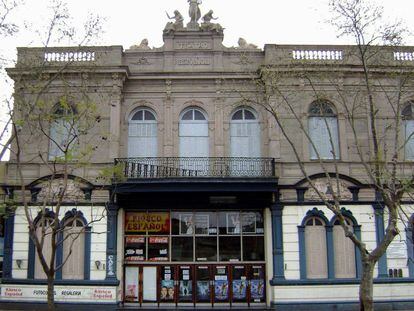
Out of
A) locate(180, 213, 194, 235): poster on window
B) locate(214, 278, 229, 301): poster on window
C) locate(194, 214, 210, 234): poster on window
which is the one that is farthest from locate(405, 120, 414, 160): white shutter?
locate(180, 213, 194, 235): poster on window

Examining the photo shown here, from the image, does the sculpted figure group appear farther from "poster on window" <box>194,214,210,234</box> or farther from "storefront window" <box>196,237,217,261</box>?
"storefront window" <box>196,237,217,261</box>

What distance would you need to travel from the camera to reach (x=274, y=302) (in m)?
20.4

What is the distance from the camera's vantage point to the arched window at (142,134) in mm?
22578

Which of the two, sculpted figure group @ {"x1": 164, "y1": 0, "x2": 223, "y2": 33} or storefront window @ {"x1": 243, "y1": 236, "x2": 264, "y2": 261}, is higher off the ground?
sculpted figure group @ {"x1": 164, "y1": 0, "x2": 223, "y2": 33}

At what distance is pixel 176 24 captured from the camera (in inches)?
925

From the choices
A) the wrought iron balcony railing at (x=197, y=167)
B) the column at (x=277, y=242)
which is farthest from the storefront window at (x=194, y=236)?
the wrought iron balcony railing at (x=197, y=167)

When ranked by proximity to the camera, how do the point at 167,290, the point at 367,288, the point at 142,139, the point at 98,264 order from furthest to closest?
1. the point at 142,139
2. the point at 167,290
3. the point at 98,264
4. the point at 367,288

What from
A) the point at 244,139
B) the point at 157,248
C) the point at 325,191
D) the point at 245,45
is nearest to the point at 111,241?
the point at 157,248

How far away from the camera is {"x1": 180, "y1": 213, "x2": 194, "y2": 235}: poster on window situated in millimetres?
21812

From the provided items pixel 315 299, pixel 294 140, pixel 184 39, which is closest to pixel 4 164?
A: pixel 184 39

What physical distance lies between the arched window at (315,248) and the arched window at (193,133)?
540cm

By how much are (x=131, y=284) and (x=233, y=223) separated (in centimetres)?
497

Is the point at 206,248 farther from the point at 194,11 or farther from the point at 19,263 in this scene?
the point at 194,11

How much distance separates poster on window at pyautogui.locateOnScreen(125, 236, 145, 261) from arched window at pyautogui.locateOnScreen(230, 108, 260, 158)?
17.8 feet
